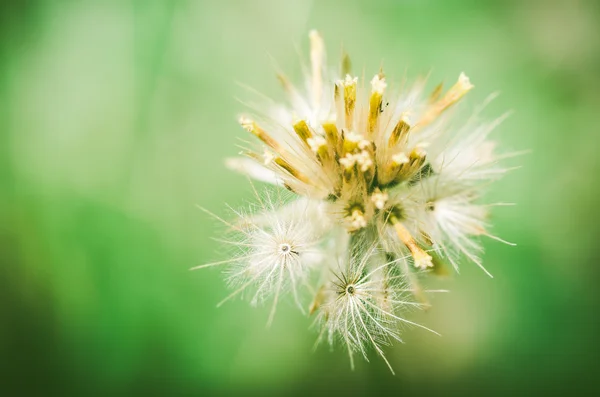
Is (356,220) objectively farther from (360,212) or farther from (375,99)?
(375,99)

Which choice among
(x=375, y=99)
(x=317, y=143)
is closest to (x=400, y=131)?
(x=375, y=99)

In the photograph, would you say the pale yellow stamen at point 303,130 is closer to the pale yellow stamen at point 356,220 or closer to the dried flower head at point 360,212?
the dried flower head at point 360,212

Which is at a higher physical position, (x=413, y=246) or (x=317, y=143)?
(x=317, y=143)

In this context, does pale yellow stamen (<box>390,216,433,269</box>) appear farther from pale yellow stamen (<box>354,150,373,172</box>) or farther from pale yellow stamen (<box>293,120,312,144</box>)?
pale yellow stamen (<box>293,120,312,144</box>)

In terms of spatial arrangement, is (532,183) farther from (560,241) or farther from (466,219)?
(466,219)

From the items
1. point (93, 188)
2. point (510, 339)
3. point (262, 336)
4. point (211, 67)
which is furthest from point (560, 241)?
point (93, 188)
